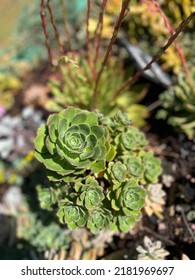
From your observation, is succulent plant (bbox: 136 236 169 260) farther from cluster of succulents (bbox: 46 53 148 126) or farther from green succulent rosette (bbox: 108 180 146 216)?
cluster of succulents (bbox: 46 53 148 126)

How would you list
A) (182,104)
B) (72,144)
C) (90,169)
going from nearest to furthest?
1. (72,144)
2. (90,169)
3. (182,104)

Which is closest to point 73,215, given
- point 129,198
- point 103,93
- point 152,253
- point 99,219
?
point 99,219

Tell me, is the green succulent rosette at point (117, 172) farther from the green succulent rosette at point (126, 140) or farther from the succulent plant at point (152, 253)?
the succulent plant at point (152, 253)

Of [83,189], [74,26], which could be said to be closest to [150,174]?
[83,189]

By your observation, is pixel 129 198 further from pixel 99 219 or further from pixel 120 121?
pixel 120 121

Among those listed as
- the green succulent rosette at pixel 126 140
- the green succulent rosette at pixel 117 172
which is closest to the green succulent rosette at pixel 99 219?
the green succulent rosette at pixel 117 172

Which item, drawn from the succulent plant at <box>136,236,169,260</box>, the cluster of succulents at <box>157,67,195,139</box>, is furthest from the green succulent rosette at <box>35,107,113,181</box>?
the cluster of succulents at <box>157,67,195,139</box>
